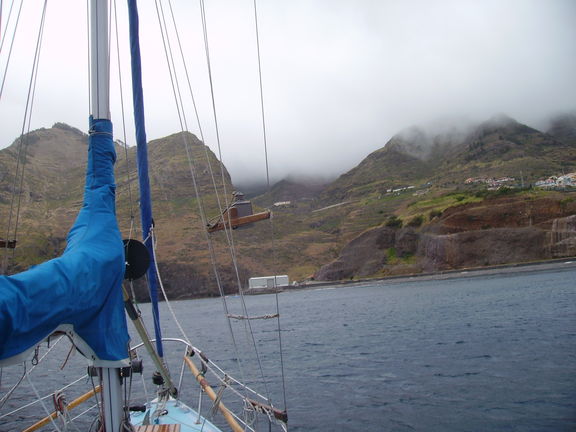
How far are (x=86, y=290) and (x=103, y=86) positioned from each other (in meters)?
2.46

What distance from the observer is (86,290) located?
539cm

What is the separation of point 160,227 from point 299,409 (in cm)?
17783

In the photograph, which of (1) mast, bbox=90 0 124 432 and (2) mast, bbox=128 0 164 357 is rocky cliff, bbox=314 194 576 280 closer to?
(2) mast, bbox=128 0 164 357

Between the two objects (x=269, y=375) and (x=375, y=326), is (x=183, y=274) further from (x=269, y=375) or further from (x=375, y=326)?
(x=269, y=375)

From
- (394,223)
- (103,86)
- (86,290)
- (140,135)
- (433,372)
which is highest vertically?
(103,86)

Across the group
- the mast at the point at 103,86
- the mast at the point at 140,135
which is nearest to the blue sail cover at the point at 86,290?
the mast at the point at 103,86

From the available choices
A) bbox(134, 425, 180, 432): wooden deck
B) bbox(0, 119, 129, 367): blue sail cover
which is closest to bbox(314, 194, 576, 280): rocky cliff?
bbox(134, 425, 180, 432): wooden deck

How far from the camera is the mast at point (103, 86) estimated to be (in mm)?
5754

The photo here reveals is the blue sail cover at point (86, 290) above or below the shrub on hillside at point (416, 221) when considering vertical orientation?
above

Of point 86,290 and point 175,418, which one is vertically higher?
point 86,290

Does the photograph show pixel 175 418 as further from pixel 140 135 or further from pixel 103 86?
pixel 103 86

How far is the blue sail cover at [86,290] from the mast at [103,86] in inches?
10.4

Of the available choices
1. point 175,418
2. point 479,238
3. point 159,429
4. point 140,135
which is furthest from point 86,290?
point 479,238

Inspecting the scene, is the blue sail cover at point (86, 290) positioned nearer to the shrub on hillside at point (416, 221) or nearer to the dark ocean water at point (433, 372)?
the dark ocean water at point (433, 372)
